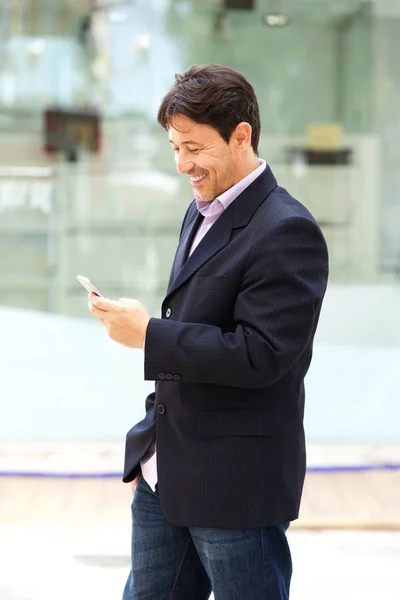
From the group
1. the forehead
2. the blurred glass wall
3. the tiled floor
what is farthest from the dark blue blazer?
the blurred glass wall

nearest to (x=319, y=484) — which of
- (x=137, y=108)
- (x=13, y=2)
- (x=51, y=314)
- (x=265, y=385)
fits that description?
(x=51, y=314)

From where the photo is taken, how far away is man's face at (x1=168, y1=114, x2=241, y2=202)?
1.71m

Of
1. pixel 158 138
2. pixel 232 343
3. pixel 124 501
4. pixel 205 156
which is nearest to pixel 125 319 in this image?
pixel 232 343

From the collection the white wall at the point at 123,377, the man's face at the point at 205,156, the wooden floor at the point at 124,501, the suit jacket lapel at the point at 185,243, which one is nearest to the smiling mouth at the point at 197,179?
the man's face at the point at 205,156

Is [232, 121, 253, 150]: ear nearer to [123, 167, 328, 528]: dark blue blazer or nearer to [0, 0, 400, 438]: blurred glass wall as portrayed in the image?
[123, 167, 328, 528]: dark blue blazer

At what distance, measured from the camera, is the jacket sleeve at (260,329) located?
1.64 meters

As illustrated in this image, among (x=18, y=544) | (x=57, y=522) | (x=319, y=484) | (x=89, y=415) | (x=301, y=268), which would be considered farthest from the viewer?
(x=89, y=415)

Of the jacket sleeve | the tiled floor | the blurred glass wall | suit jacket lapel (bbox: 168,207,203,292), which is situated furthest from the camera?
the blurred glass wall

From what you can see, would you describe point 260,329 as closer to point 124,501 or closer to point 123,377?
point 124,501

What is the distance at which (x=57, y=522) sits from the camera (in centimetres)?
391

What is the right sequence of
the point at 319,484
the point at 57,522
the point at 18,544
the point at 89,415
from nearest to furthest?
the point at 18,544
the point at 57,522
the point at 319,484
the point at 89,415

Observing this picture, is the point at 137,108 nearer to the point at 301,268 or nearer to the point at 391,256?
the point at 391,256

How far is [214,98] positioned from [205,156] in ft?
0.33

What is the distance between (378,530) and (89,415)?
5.93 ft
